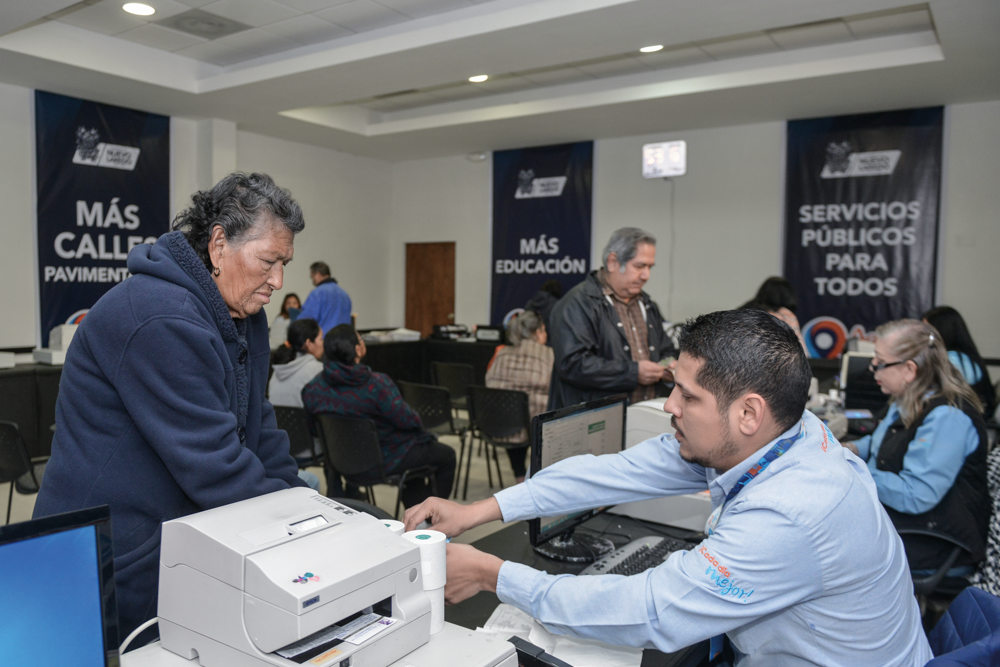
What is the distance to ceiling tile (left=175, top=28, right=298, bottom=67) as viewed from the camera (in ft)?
16.6

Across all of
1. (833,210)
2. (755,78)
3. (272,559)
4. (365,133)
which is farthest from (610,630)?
(365,133)

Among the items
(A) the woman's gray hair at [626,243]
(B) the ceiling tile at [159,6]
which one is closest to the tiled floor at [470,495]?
(A) the woman's gray hair at [626,243]

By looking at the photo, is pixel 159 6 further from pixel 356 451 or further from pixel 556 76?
pixel 356 451

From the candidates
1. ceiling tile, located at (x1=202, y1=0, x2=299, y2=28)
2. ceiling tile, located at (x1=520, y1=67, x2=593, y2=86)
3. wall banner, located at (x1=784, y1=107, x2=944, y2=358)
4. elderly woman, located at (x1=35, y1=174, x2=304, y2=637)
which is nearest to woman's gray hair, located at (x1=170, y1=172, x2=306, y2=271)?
elderly woman, located at (x1=35, y1=174, x2=304, y2=637)

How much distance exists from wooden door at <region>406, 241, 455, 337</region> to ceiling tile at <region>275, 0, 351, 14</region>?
4.54 metres

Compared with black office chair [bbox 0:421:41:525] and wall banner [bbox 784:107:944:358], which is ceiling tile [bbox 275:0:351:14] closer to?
black office chair [bbox 0:421:41:525]

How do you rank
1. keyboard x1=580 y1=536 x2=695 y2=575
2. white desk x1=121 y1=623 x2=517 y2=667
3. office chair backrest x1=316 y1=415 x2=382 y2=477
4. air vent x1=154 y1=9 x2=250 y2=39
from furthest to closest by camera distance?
air vent x1=154 y1=9 x2=250 y2=39, office chair backrest x1=316 y1=415 x2=382 y2=477, keyboard x1=580 y1=536 x2=695 y2=575, white desk x1=121 y1=623 x2=517 y2=667

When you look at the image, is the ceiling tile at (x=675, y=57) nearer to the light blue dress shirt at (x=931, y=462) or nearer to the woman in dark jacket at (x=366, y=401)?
the woman in dark jacket at (x=366, y=401)

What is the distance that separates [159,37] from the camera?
5121 mm

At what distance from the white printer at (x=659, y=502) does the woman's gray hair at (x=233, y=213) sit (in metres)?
1.22

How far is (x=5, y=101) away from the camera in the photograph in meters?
5.57

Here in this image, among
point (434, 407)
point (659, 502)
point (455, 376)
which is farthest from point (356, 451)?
point (455, 376)

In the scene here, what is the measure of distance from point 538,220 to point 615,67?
94.6 inches

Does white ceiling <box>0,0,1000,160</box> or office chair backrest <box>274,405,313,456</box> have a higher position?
white ceiling <box>0,0,1000,160</box>
